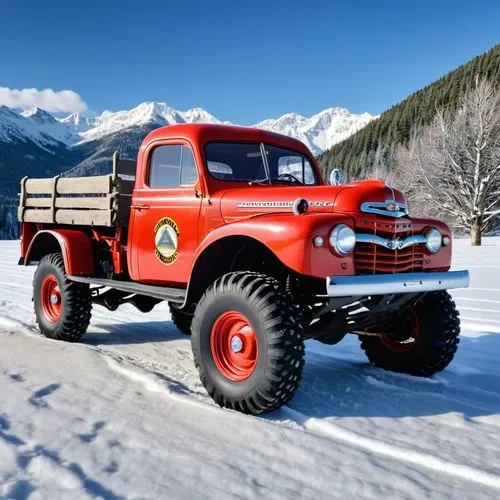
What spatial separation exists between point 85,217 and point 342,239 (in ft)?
10.8

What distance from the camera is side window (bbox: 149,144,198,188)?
14.4 ft

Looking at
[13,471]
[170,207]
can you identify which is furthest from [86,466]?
[170,207]

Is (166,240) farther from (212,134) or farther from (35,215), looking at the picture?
(35,215)

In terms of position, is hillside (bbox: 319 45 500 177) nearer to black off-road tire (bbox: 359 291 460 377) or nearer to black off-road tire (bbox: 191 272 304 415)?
black off-road tire (bbox: 359 291 460 377)

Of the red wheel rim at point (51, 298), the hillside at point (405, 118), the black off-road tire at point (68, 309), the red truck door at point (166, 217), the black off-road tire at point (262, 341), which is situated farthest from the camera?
the hillside at point (405, 118)

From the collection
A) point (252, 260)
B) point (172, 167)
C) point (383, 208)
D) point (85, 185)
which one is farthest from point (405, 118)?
point (383, 208)

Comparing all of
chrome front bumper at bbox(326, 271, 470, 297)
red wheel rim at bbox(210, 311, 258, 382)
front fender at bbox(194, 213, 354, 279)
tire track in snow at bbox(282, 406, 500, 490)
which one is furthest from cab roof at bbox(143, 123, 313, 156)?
tire track in snow at bbox(282, 406, 500, 490)

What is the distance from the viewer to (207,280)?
159 inches

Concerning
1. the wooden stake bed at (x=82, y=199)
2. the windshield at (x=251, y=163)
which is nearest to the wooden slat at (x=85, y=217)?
the wooden stake bed at (x=82, y=199)

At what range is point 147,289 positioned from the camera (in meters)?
4.46

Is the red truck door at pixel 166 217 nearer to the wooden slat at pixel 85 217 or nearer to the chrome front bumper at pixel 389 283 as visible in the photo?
the wooden slat at pixel 85 217

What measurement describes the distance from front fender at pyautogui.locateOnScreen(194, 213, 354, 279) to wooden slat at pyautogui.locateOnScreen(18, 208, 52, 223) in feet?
11.6

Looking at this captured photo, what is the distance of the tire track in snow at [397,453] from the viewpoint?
8.30 feet

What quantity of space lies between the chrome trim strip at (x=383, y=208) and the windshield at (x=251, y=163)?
1.22 m
